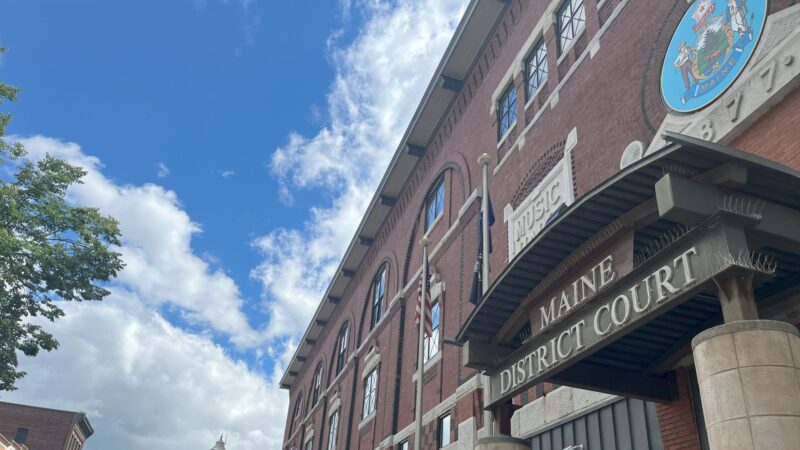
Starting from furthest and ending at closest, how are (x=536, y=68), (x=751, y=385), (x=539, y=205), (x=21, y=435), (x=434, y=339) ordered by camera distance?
(x=21, y=435) < (x=434, y=339) < (x=536, y=68) < (x=539, y=205) < (x=751, y=385)

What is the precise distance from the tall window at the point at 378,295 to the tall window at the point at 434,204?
5174 millimetres

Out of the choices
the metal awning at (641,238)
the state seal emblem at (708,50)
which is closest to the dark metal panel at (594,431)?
the metal awning at (641,238)

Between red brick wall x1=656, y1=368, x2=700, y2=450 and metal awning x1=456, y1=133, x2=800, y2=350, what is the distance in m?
0.50

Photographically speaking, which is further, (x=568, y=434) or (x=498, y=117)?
(x=498, y=117)

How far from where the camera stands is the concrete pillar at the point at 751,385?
4.55 meters

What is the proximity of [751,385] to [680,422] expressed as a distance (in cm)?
425

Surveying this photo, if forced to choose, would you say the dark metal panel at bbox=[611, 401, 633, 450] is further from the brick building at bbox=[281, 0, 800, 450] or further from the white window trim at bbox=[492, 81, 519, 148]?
the white window trim at bbox=[492, 81, 519, 148]

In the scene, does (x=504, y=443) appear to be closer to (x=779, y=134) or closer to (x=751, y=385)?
(x=751, y=385)

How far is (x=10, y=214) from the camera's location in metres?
19.1

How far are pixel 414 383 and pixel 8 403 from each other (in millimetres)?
70438

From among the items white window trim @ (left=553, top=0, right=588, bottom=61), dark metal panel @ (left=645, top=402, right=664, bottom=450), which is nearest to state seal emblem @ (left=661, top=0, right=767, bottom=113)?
white window trim @ (left=553, top=0, right=588, bottom=61)

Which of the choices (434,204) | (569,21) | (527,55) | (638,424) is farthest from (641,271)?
(434,204)

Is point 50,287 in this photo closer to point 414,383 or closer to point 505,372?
point 414,383

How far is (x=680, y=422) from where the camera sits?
8.54 meters
